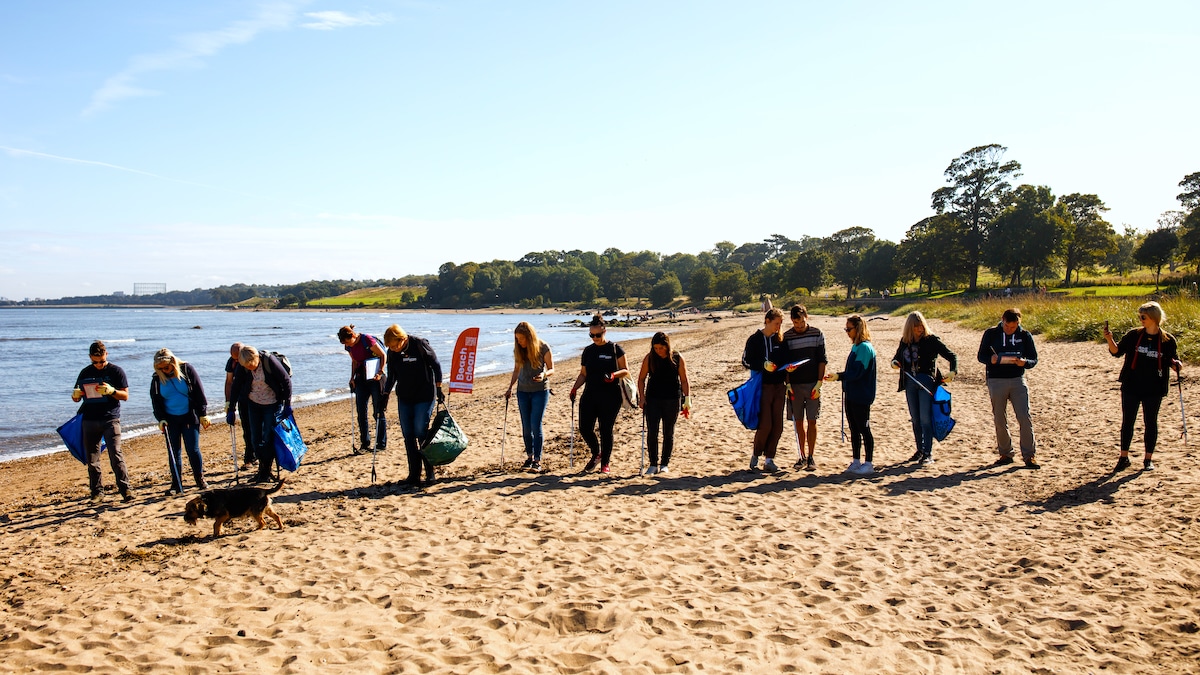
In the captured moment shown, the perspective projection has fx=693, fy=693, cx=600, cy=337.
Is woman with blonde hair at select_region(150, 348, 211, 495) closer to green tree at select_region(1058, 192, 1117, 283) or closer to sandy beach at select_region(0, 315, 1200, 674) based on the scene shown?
sandy beach at select_region(0, 315, 1200, 674)

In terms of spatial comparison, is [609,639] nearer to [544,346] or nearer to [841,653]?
[841,653]

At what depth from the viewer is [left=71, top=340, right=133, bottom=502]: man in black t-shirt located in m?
7.27

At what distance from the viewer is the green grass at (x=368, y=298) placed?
516 feet

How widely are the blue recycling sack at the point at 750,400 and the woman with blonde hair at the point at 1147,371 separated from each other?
3554 millimetres

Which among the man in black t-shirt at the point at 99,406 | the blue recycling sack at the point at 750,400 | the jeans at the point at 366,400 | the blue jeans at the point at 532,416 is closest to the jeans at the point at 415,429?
the blue jeans at the point at 532,416

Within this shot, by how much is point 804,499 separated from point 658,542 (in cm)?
190

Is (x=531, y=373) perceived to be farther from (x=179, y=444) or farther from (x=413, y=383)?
(x=179, y=444)

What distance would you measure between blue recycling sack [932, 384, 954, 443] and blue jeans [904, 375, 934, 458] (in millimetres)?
43

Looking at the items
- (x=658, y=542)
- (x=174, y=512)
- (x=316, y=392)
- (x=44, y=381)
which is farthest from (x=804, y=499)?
(x=44, y=381)

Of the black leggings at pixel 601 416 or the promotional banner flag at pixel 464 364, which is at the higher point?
the promotional banner flag at pixel 464 364

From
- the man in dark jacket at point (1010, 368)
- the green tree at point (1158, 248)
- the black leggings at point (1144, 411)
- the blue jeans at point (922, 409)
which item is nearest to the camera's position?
the black leggings at point (1144, 411)

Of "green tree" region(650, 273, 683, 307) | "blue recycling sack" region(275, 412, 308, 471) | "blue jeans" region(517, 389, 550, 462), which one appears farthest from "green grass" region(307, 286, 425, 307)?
"blue jeans" region(517, 389, 550, 462)

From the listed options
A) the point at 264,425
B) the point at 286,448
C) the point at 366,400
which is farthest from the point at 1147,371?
the point at 264,425

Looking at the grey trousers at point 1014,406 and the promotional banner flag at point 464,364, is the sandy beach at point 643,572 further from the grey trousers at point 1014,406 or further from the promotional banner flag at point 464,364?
the promotional banner flag at point 464,364
